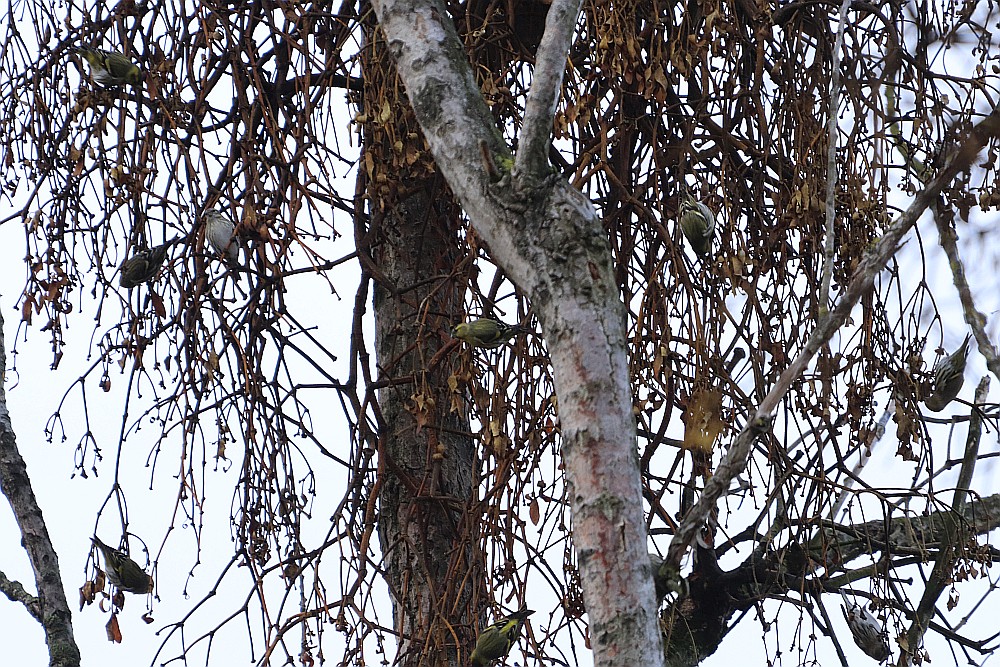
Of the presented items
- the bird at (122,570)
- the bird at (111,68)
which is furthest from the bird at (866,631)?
the bird at (111,68)

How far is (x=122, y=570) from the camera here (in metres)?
1.58

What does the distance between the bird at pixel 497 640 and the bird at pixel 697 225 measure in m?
0.50

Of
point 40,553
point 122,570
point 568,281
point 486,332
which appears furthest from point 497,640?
point 40,553

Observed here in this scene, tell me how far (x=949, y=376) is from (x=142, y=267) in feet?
3.72

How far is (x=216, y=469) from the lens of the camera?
1.58 metres

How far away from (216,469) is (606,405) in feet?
2.60

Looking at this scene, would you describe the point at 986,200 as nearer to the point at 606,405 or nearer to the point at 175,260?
the point at 606,405

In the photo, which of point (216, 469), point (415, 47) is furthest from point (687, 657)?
point (415, 47)

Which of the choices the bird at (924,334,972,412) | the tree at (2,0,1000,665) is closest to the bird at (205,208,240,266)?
the tree at (2,0,1000,665)

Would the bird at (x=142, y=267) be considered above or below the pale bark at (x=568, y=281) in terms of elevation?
above

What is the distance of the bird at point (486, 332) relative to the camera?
1349mm

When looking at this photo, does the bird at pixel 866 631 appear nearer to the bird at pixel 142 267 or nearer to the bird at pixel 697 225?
the bird at pixel 697 225

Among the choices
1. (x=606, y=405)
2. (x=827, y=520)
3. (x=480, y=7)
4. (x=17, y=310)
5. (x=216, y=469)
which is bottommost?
(x=606, y=405)

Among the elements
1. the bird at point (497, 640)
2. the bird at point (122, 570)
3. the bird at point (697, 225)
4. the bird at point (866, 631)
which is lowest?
the bird at point (497, 640)
